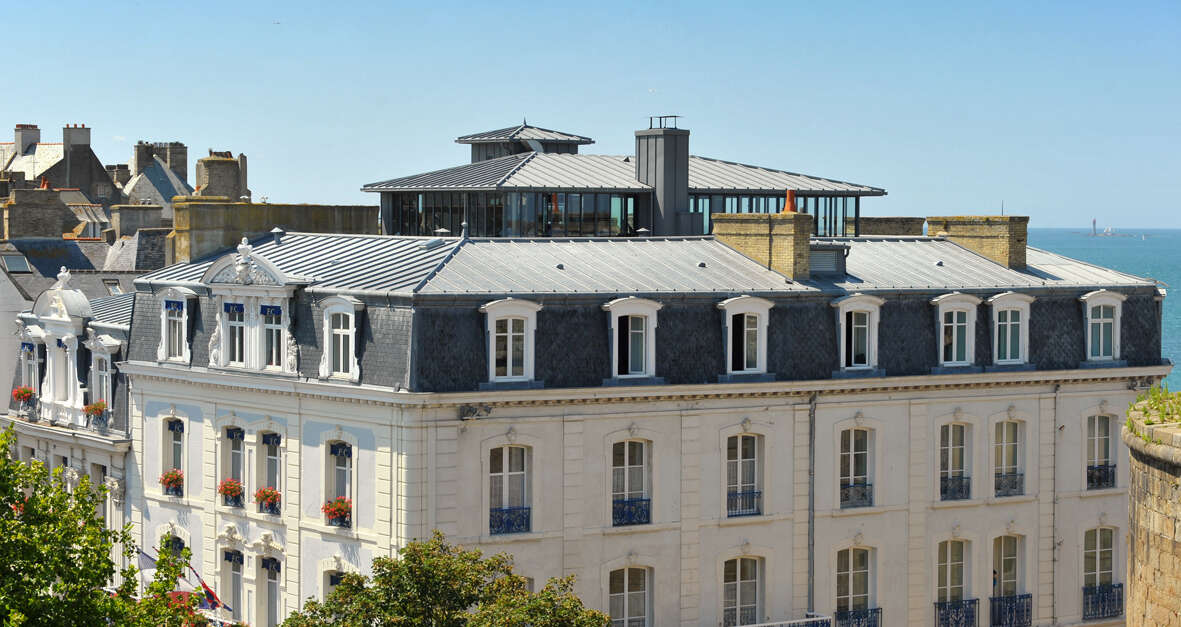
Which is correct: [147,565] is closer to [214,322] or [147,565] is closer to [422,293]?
[214,322]

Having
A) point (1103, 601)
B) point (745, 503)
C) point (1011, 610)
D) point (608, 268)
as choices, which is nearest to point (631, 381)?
point (608, 268)

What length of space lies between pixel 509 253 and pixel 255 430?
733cm

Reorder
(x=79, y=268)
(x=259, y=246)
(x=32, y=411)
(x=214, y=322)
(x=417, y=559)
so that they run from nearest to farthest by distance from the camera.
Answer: (x=417, y=559) → (x=214, y=322) → (x=259, y=246) → (x=32, y=411) → (x=79, y=268)

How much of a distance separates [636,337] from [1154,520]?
61.2 feet

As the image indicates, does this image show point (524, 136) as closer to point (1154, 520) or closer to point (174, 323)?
point (174, 323)

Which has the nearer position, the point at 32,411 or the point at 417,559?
the point at 417,559

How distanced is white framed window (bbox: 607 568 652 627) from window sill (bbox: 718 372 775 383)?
15.6 feet

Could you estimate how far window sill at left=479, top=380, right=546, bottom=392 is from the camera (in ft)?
140

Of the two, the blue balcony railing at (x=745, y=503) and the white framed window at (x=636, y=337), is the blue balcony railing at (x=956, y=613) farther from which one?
the white framed window at (x=636, y=337)

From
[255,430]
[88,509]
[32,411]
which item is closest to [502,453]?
[255,430]

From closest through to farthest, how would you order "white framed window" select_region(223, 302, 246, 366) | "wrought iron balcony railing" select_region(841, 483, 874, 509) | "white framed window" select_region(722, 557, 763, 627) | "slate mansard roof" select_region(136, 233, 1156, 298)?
1. "slate mansard roof" select_region(136, 233, 1156, 298)
2. "white framed window" select_region(722, 557, 763, 627)
3. "white framed window" select_region(223, 302, 246, 366)
4. "wrought iron balcony railing" select_region(841, 483, 874, 509)

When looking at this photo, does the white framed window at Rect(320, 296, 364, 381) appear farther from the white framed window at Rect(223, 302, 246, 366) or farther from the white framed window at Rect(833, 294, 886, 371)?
the white framed window at Rect(833, 294, 886, 371)

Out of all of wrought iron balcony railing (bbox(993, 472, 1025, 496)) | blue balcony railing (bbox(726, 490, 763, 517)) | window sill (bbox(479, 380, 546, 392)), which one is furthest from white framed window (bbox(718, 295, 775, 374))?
wrought iron balcony railing (bbox(993, 472, 1025, 496))

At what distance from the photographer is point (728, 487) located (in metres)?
46.3
